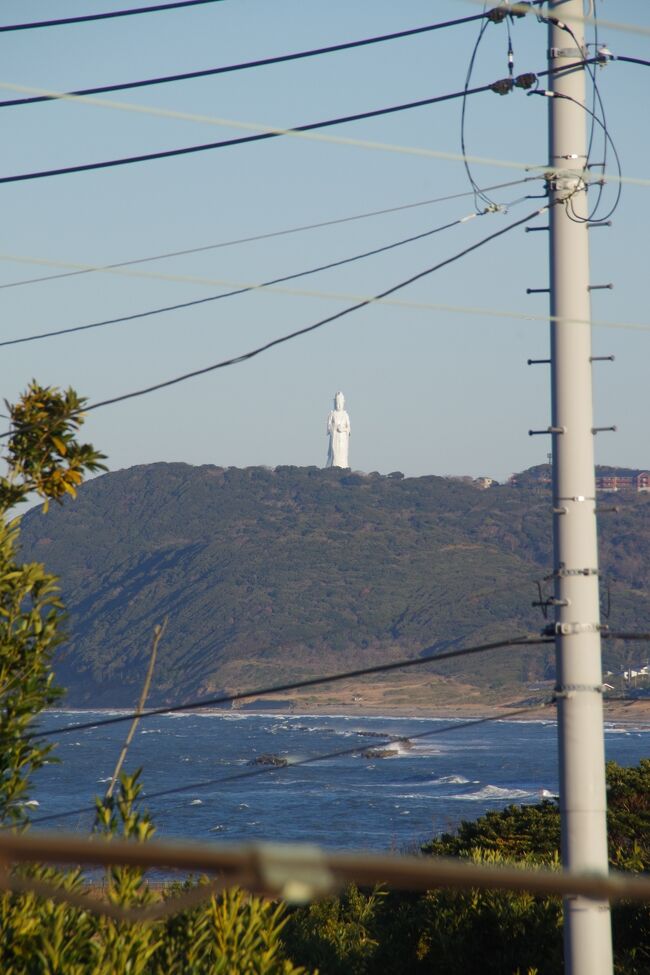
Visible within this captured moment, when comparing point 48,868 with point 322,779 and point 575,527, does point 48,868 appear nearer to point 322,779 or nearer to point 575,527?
point 575,527

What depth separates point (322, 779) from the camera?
127875 mm

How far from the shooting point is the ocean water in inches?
3319

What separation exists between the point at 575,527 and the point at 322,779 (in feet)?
404

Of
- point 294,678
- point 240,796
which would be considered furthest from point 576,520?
point 294,678

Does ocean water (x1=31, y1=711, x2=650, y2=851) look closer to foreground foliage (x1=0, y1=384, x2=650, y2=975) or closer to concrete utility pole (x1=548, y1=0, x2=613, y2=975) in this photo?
concrete utility pole (x1=548, y1=0, x2=613, y2=975)

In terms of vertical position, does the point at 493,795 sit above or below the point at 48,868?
below

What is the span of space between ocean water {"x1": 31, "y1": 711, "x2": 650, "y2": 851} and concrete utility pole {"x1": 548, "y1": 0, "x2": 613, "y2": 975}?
128 ft

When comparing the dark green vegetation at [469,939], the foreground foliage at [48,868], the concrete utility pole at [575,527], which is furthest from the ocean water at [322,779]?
the foreground foliage at [48,868]

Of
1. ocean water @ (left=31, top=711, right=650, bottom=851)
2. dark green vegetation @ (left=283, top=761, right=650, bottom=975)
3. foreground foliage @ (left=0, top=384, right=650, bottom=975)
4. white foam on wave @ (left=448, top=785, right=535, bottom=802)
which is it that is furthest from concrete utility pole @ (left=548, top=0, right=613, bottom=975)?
white foam on wave @ (left=448, top=785, right=535, bottom=802)

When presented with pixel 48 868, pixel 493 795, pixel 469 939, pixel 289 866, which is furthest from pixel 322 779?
pixel 289 866

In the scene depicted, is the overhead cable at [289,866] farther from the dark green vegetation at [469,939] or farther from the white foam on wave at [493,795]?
the white foam on wave at [493,795]

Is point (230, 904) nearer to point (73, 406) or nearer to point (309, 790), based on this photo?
point (73, 406)

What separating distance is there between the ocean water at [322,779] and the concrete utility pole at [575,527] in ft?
128

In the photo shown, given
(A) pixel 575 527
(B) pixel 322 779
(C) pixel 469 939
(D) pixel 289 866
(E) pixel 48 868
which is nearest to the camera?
(D) pixel 289 866
